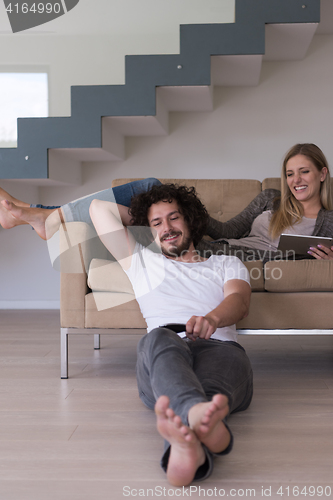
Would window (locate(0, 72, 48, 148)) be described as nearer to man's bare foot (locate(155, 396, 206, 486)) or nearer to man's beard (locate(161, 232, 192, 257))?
man's beard (locate(161, 232, 192, 257))

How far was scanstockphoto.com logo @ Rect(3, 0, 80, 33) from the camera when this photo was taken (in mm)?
3373

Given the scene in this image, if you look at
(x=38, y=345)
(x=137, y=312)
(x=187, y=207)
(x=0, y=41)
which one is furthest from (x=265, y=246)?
(x=0, y=41)

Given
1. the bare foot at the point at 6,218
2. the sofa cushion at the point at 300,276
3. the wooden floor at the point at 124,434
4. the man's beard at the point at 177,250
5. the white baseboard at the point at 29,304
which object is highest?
the bare foot at the point at 6,218

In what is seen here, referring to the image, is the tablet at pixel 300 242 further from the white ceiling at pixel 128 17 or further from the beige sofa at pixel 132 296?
the white ceiling at pixel 128 17

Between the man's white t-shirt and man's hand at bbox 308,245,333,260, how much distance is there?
544 mm

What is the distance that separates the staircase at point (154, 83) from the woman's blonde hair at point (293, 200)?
0.83m

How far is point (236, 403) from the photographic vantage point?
1248 millimetres

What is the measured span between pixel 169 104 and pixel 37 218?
5.24 feet

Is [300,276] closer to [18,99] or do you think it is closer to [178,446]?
[178,446]

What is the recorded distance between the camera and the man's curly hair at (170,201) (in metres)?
1.64

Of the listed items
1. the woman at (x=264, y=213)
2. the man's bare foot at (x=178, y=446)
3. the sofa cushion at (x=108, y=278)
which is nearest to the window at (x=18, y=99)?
the woman at (x=264, y=213)

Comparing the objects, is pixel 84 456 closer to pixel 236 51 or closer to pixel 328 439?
pixel 328 439

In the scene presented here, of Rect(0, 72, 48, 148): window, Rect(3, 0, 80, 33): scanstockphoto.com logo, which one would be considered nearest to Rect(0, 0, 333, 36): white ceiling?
Rect(3, 0, 80, 33): scanstockphoto.com logo

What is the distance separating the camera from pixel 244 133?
3.43 meters
